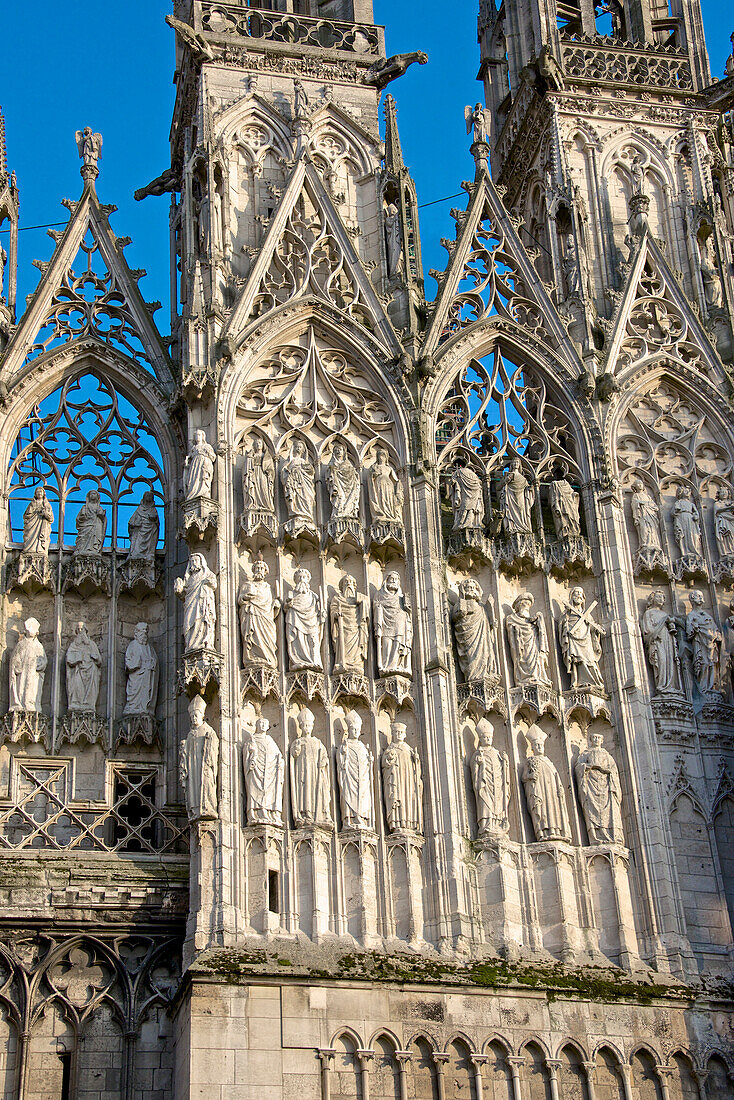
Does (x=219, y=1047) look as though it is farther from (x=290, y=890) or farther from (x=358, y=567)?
(x=358, y=567)

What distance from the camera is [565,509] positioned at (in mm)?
21781

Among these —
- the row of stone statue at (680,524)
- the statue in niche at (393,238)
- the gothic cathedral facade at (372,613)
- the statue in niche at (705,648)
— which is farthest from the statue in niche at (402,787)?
the statue in niche at (393,238)

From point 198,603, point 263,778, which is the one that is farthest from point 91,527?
point 263,778

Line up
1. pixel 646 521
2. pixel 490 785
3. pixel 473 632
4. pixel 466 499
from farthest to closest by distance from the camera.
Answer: pixel 646 521, pixel 466 499, pixel 473 632, pixel 490 785

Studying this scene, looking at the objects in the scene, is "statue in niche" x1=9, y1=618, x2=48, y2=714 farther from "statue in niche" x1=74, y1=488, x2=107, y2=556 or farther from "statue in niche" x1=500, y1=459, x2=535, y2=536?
"statue in niche" x1=500, y1=459, x2=535, y2=536

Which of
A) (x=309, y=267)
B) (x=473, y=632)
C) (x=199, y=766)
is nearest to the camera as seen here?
(x=199, y=766)

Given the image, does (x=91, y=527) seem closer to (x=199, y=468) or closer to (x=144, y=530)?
(x=144, y=530)

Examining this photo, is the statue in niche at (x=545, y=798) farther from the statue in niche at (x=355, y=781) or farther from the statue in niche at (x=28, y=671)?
the statue in niche at (x=28, y=671)

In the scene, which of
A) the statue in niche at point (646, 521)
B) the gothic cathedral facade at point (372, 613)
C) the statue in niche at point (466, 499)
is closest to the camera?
the gothic cathedral facade at point (372, 613)

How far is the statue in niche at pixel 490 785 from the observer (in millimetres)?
19703

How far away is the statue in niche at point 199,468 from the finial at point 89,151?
437 cm

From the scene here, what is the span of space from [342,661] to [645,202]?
25.5ft

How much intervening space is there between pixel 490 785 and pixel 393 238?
22.7 ft

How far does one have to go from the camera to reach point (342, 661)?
20.0m
